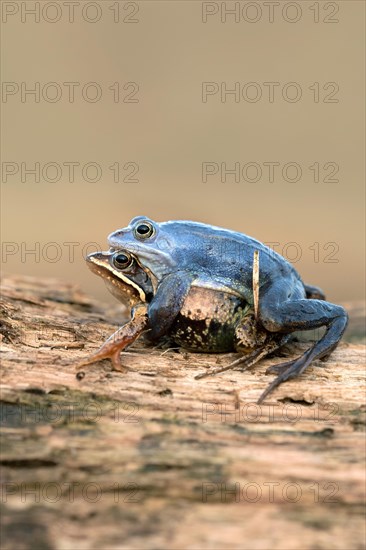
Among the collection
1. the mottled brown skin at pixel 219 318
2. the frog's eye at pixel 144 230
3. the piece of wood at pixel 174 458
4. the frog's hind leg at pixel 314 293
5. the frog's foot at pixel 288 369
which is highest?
the frog's eye at pixel 144 230

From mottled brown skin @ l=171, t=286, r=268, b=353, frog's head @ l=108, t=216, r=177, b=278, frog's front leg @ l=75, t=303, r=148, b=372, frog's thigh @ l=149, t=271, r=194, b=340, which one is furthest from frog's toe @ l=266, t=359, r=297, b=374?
frog's head @ l=108, t=216, r=177, b=278

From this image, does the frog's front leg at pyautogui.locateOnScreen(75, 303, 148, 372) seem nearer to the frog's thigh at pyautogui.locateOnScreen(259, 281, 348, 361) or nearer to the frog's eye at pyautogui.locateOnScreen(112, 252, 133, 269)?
the frog's eye at pyautogui.locateOnScreen(112, 252, 133, 269)

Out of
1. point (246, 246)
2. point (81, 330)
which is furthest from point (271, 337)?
point (81, 330)

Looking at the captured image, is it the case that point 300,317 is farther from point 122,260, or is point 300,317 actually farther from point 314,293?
point 122,260

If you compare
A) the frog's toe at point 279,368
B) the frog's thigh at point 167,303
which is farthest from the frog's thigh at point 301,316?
the frog's thigh at point 167,303

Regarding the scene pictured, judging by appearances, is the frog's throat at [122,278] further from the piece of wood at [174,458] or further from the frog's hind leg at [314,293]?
the frog's hind leg at [314,293]
